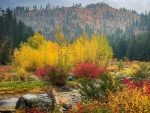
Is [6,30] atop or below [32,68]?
atop

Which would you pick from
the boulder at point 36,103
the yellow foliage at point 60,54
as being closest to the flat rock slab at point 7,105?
the boulder at point 36,103

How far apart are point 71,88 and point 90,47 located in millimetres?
20853

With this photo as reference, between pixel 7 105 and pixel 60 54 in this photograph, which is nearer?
pixel 7 105

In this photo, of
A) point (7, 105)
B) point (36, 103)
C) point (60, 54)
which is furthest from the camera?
point (60, 54)

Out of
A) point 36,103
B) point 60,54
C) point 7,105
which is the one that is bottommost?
point 7,105

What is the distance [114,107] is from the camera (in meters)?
8.92

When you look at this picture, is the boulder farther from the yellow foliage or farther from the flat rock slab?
the yellow foliage

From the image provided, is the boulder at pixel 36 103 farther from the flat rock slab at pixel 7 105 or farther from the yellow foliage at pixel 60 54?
the yellow foliage at pixel 60 54

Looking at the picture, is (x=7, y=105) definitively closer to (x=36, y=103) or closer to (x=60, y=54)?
(x=36, y=103)

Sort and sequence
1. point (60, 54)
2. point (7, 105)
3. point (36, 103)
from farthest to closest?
point (60, 54)
point (7, 105)
point (36, 103)

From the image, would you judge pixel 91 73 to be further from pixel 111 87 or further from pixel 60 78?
pixel 111 87

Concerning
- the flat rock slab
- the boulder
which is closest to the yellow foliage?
the flat rock slab

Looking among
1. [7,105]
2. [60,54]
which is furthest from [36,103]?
[60,54]

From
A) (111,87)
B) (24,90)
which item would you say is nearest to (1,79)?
(24,90)
